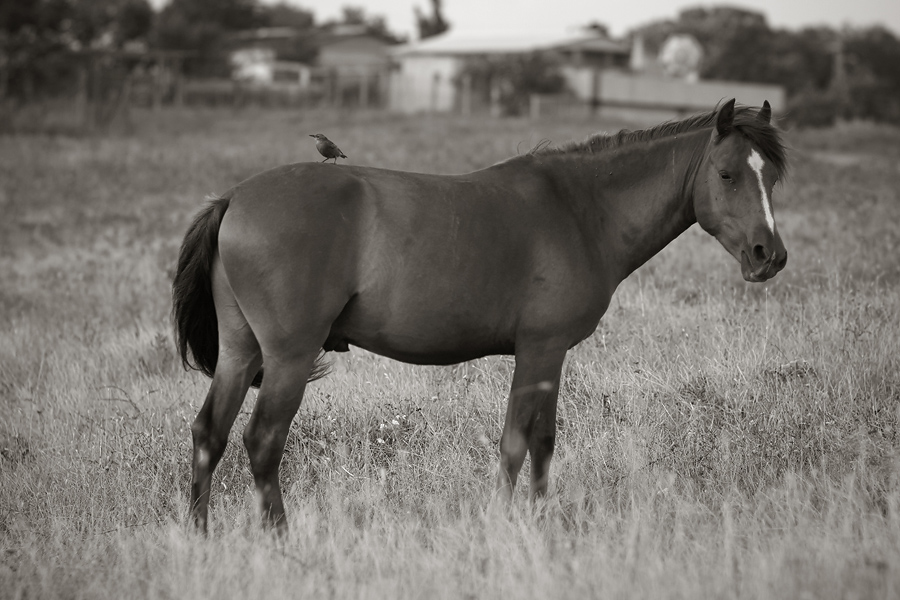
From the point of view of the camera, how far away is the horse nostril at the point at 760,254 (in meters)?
4.51

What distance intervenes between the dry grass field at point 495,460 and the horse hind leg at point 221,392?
0.18 metres

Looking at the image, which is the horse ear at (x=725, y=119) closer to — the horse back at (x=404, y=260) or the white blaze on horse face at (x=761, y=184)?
the white blaze on horse face at (x=761, y=184)

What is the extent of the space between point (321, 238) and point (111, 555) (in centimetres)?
188

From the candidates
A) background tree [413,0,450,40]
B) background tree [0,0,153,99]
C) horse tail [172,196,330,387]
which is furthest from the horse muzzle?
background tree [413,0,450,40]

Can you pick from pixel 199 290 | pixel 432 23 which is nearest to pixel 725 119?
pixel 199 290

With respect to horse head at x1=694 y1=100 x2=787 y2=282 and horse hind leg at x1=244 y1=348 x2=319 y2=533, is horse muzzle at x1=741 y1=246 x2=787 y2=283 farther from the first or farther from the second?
horse hind leg at x1=244 y1=348 x2=319 y2=533

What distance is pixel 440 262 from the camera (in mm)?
4453

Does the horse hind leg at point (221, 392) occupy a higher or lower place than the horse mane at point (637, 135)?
lower

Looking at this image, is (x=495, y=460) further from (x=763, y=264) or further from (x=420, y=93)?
(x=420, y=93)

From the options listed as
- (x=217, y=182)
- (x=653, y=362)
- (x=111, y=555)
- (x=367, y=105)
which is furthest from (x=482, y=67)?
(x=111, y=555)

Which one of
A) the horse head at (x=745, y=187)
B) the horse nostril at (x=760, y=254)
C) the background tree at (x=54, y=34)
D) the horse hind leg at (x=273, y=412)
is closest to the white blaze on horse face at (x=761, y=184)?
the horse head at (x=745, y=187)

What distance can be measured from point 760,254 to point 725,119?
0.73 meters

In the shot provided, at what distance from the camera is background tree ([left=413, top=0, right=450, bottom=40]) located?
7631 centimetres

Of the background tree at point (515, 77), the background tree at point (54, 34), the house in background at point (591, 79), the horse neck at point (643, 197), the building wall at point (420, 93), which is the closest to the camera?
the horse neck at point (643, 197)
